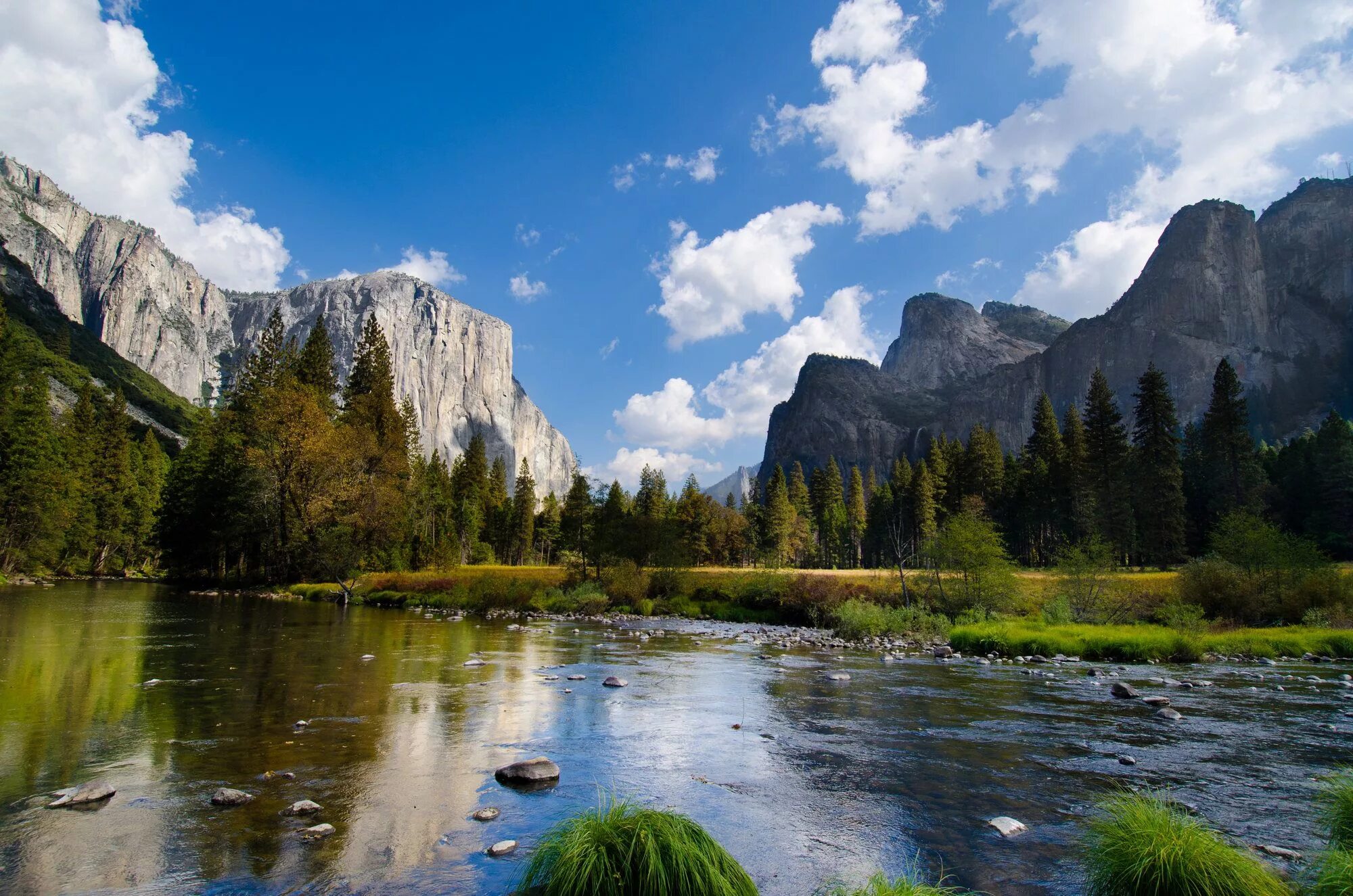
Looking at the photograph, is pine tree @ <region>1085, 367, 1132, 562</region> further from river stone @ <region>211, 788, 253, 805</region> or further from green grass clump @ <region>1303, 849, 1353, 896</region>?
river stone @ <region>211, 788, 253, 805</region>

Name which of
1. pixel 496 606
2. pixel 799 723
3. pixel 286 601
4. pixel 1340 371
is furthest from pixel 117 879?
pixel 1340 371

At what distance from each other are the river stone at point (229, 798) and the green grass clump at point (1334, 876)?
9099 mm

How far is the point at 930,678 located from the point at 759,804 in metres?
12.0

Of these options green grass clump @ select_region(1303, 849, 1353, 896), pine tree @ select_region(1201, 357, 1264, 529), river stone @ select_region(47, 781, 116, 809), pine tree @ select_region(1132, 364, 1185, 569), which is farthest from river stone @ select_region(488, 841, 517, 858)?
pine tree @ select_region(1201, 357, 1264, 529)

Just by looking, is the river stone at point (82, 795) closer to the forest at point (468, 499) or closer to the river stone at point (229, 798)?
the river stone at point (229, 798)

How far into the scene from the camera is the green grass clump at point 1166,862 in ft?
14.5

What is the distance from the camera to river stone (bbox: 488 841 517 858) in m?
5.82

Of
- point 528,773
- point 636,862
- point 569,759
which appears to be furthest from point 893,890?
point 569,759

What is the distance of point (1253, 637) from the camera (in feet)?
80.4

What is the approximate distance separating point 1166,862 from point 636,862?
3.66 m

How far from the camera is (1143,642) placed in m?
23.3

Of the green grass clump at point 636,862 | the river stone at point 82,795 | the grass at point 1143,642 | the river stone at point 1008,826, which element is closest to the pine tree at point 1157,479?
the grass at point 1143,642

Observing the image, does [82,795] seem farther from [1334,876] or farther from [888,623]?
[888,623]

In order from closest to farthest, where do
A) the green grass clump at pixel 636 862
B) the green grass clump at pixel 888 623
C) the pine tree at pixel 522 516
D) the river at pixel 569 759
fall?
the green grass clump at pixel 636 862 → the river at pixel 569 759 → the green grass clump at pixel 888 623 → the pine tree at pixel 522 516
